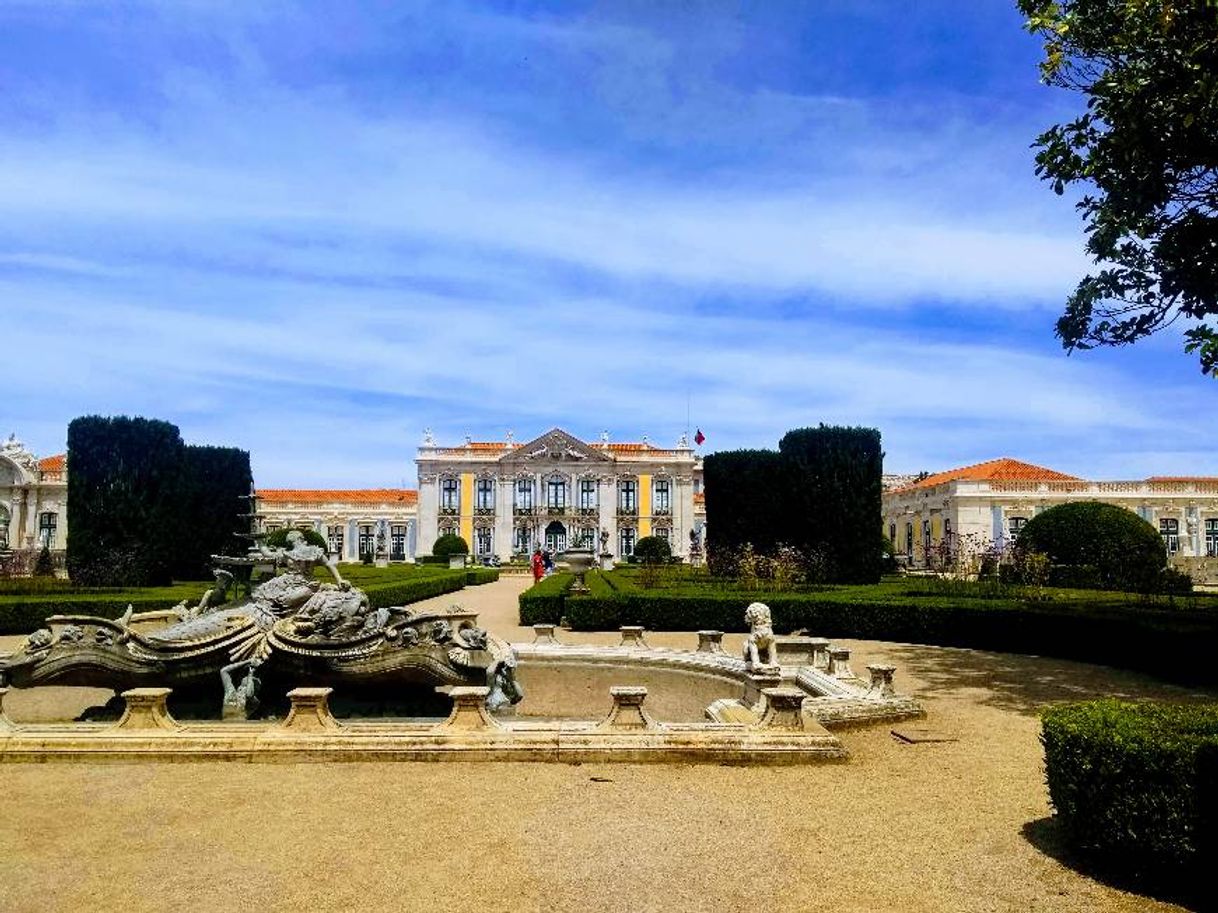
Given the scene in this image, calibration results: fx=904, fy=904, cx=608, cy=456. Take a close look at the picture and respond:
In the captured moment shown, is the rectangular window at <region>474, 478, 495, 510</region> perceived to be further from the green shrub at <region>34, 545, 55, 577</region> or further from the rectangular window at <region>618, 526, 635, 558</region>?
the green shrub at <region>34, 545, 55, 577</region>

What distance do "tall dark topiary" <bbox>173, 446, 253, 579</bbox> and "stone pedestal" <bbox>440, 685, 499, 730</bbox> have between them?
2410cm

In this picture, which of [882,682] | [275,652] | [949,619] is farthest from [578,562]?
[275,652]

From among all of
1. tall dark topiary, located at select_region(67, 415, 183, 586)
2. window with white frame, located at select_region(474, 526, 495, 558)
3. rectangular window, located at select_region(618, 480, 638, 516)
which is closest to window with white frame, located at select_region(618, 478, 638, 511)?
rectangular window, located at select_region(618, 480, 638, 516)

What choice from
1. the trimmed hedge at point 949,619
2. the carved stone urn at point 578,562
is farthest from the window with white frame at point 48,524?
the trimmed hedge at point 949,619

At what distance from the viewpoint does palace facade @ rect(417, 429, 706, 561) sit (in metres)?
70.6

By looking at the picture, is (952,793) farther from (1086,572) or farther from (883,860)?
(1086,572)

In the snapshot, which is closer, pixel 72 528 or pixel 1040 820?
pixel 1040 820

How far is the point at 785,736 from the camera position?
23.8ft

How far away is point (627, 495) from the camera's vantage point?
72.5 meters

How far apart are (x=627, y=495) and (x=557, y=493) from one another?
5.63 meters

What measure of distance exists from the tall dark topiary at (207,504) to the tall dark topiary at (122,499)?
2.38 ft

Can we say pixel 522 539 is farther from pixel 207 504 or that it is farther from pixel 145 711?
pixel 145 711

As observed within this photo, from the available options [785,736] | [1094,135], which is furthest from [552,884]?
[1094,135]

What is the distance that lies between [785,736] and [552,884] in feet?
10.1
